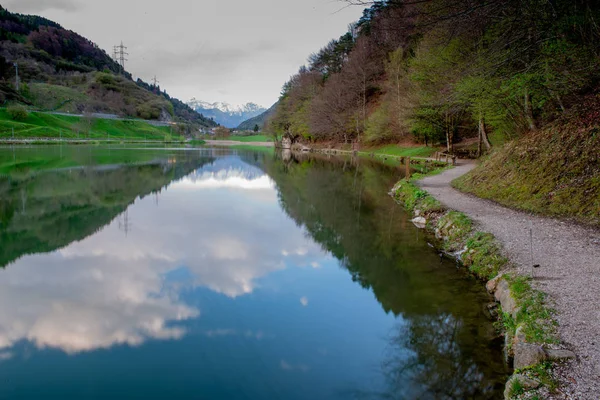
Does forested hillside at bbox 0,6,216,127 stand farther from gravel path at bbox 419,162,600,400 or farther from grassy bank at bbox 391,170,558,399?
gravel path at bbox 419,162,600,400

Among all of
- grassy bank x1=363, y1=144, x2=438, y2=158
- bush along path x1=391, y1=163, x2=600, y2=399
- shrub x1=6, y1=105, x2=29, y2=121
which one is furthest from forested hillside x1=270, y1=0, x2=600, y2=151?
shrub x1=6, y1=105, x2=29, y2=121

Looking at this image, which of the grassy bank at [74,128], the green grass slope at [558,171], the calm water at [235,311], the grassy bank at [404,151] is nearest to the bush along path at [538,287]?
the calm water at [235,311]

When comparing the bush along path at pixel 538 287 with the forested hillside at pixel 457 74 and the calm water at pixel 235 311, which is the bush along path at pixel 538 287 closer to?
the calm water at pixel 235 311

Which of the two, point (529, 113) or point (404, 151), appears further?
point (404, 151)

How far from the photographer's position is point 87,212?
52.3ft

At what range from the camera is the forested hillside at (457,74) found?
9.39m

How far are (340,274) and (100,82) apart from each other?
6344 inches

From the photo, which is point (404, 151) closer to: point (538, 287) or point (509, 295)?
point (509, 295)

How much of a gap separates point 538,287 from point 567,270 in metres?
1.10

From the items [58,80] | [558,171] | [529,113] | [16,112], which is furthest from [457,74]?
[58,80]

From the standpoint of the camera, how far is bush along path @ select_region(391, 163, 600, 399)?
4188mm

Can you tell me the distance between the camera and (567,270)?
695 cm

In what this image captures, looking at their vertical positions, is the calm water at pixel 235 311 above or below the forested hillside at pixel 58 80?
below

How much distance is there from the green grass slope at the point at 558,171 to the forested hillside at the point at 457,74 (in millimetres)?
1038
